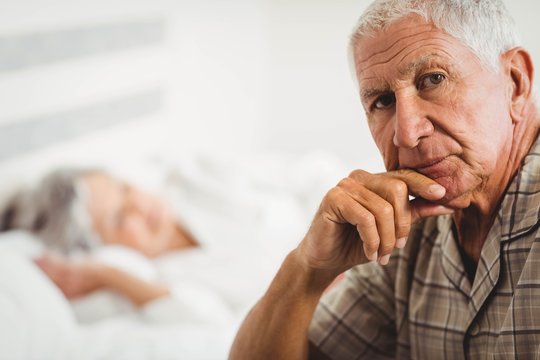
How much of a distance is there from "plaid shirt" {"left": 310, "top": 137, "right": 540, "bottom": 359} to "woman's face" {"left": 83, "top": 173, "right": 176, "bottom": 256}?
4.61 ft

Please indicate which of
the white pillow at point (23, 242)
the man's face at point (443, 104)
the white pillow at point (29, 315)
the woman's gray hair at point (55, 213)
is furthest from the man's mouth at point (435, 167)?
the woman's gray hair at point (55, 213)

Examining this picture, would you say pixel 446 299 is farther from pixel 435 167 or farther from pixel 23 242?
pixel 23 242

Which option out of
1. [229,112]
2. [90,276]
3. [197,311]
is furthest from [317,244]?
[229,112]

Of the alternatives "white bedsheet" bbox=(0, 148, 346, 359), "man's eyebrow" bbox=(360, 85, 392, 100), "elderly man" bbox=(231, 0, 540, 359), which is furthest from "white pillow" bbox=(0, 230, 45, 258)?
"man's eyebrow" bbox=(360, 85, 392, 100)

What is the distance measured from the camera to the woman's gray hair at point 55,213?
7.38 ft

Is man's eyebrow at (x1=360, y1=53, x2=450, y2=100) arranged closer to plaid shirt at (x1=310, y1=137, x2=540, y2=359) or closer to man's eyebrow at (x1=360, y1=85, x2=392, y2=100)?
man's eyebrow at (x1=360, y1=85, x2=392, y2=100)

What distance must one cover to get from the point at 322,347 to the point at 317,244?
0.25 m

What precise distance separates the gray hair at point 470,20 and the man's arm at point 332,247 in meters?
0.21

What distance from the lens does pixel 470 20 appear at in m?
0.90

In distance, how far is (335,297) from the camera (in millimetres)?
1215

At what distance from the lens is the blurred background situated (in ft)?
→ 7.86

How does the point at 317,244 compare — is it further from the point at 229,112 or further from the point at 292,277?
the point at 229,112

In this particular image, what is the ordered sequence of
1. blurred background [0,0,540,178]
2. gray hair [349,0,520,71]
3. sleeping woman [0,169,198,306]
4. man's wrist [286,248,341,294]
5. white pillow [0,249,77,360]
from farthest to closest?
blurred background [0,0,540,178] → sleeping woman [0,169,198,306] → white pillow [0,249,77,360] → man's wrist [286,248,341,294] → gray hair [349,0,520,71]

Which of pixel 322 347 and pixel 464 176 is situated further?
pixel 322 347
